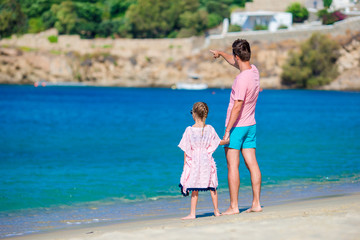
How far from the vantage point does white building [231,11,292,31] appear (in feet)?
263

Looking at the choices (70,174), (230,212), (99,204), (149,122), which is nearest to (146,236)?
(230,212)

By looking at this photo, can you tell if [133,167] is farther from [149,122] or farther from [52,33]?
[52,33]

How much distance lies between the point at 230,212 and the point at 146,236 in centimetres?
188

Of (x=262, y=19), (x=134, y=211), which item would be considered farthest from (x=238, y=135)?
(x=262, y=19)

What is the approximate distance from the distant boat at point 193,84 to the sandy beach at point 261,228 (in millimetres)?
73789

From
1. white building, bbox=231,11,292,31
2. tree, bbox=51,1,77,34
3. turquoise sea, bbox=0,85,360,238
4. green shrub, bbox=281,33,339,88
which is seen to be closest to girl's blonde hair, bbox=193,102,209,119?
turquoise sea, bbox=0,85,360,238

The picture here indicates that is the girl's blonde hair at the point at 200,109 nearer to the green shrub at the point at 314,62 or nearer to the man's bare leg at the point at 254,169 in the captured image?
the man's bare leg at the point at 254,169

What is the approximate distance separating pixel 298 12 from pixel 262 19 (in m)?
4.88

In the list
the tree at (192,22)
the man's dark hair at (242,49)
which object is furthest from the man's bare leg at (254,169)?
the tree at (192,22)

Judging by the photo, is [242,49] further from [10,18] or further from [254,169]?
[10,18]

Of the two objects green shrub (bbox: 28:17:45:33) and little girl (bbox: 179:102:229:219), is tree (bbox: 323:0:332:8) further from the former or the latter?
little girl (bbox: 179:102:229:219)

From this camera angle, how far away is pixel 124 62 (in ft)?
282

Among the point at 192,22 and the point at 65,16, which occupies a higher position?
the point at 65,16

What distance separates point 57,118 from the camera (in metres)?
37.2
